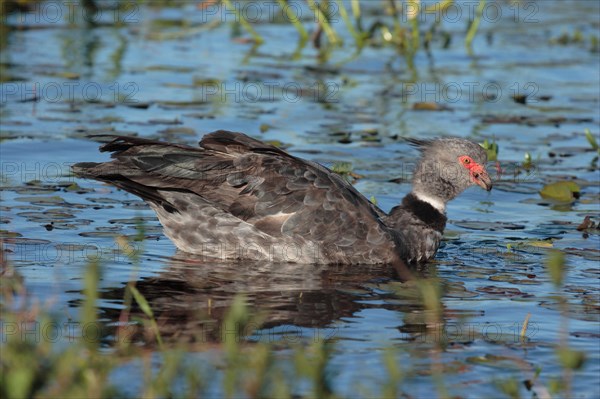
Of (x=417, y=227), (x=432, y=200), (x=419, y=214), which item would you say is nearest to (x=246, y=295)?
(x=417, y=227)

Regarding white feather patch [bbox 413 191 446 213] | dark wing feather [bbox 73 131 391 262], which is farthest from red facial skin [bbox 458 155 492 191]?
dark wing feather [bbox 73 131 391 262]

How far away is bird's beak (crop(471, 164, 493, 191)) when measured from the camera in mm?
9516

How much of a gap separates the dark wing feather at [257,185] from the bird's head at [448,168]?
87cm

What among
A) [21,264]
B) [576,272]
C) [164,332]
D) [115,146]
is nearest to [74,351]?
[164,332]

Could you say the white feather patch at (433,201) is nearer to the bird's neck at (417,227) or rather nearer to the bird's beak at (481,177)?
the bird's neck at (417,227)

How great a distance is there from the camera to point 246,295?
8.05 m

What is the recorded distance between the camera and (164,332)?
23.2 feet

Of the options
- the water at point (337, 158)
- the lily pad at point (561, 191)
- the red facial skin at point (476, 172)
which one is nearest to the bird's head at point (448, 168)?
the red facial skin at point (476, 172)

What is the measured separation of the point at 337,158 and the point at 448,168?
96.7 inches

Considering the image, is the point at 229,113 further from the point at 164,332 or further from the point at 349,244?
the point at 164,332

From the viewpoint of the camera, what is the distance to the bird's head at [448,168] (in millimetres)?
9555

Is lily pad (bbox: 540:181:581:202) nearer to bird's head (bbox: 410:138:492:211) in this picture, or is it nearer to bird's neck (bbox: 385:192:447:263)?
bird's head (bbox: 410:138:492:211)

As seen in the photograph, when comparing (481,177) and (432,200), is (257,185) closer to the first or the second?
(432,200)

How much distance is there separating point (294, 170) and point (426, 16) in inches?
444
